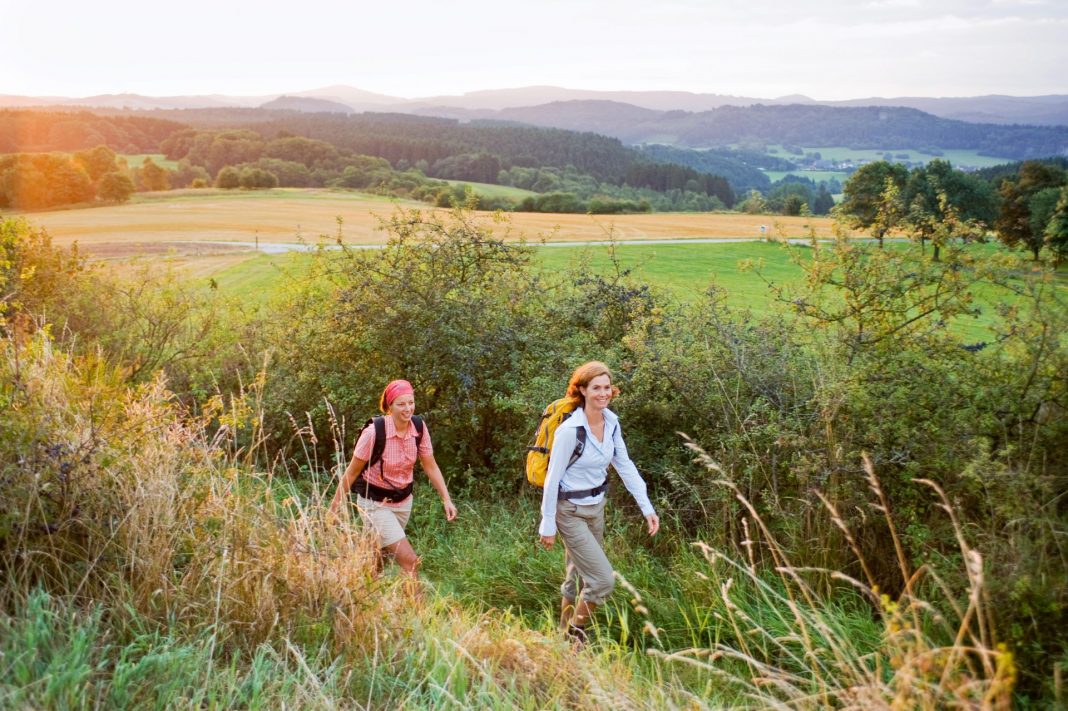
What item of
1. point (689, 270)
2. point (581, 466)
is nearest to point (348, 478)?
point (581, 466)

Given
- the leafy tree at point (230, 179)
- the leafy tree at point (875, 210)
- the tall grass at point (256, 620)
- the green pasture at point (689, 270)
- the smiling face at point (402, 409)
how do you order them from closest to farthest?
1. the tall grass at point (256, 620)
2. the smiling face at point (402, 409)
3. the leafy tree at point (875, 210)
4. the green pasture at point (689, 270)
5. the leafy tree at point (230, 179)

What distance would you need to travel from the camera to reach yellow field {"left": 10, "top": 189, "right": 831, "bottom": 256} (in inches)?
1565

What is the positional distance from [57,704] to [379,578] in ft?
6.08

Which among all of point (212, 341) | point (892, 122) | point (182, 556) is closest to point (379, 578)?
point (182, 556)

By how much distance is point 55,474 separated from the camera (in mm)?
4293

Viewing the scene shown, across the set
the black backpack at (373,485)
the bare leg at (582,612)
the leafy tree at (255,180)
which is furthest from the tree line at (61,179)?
the bare leg at (582,612)

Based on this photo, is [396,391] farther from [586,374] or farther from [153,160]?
[153,160]

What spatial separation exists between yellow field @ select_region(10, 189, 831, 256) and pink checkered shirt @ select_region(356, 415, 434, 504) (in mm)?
26087

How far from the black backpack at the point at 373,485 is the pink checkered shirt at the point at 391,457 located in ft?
0.09

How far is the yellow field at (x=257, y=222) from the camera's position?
39.8 m

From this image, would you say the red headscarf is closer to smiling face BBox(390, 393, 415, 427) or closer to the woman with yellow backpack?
smiling face BBox(390, 393, 415, 427)

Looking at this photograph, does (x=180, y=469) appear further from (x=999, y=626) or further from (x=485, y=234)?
(x=485, y=234)

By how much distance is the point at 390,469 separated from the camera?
6227 mm

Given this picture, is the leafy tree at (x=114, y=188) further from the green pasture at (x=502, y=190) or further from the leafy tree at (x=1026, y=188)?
the leafy tree at (x=1026, y=188)
